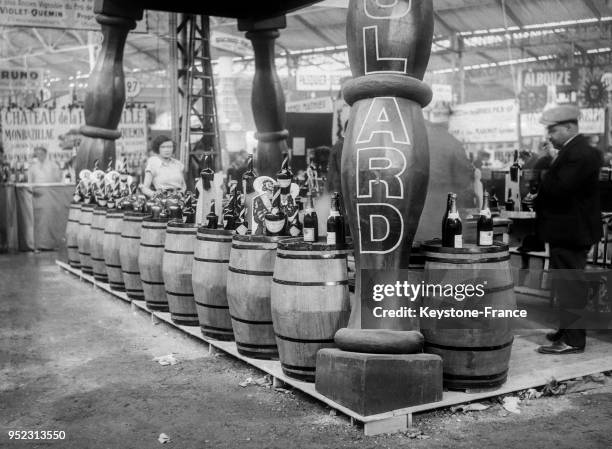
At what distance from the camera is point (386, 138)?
12.1ft

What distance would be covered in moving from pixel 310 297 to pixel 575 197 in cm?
208

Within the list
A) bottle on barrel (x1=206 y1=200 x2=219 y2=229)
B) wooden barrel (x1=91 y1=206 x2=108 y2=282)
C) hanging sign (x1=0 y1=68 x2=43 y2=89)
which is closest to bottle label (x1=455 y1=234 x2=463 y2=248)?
bottle on barrel (x1=206 y1=200 x2=219 y2=229)

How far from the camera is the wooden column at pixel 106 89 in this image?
822cm

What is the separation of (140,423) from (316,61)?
27638mm

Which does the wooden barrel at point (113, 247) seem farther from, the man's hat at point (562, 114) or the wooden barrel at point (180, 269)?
the man's hat at point (562, 114)

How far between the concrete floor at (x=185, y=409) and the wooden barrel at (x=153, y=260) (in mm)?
463

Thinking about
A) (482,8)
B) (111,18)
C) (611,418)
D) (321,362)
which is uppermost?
(482,8)

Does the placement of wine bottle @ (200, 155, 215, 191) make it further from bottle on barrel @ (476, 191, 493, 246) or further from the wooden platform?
bottle on barrel @ (476, 191, 493, 246)

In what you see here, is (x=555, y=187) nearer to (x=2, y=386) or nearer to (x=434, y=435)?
(x=434, y=435)

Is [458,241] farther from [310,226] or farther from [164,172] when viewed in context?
[164,172]

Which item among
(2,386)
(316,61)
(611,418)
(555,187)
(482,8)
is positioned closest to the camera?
(611,418)

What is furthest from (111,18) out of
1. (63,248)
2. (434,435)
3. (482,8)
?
(482,8)

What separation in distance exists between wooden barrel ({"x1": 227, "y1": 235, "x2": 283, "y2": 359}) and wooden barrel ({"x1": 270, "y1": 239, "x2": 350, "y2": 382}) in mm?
343

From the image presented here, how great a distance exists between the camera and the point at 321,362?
12.6ft
